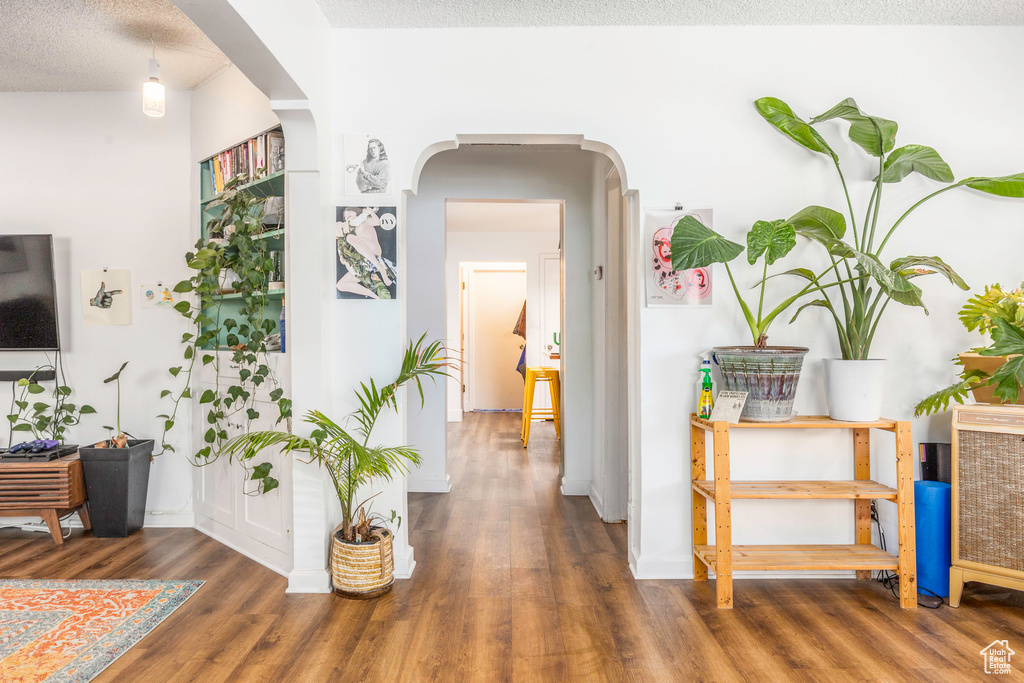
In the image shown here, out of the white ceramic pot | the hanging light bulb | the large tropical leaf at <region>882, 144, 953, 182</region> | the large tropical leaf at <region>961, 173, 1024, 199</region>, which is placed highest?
the hanging light bulb

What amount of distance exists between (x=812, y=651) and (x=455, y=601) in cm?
137

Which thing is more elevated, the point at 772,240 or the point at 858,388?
the point at 772,240

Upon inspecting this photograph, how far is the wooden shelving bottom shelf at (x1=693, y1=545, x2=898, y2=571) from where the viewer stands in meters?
2.43

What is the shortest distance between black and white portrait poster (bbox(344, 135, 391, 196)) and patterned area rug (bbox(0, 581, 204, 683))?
197 cm

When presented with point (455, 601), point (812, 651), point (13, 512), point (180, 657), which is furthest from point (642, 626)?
point (13, 512)

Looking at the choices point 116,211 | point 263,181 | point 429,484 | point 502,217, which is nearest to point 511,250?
point 502,217

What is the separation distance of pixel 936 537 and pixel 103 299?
14.9 ft

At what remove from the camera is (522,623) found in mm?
2311

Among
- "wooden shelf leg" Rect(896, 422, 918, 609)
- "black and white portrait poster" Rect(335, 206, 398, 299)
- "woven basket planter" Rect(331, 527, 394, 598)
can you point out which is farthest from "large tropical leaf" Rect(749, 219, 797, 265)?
"woven basket planter" Rect(331, 527, 394, 598)

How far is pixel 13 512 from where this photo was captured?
3256 mm

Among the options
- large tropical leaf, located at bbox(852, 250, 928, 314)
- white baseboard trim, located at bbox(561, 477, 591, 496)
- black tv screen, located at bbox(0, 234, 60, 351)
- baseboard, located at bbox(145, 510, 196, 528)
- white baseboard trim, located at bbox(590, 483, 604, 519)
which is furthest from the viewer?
white baseboard trim, located at bbox(561, 477, 591, 496)

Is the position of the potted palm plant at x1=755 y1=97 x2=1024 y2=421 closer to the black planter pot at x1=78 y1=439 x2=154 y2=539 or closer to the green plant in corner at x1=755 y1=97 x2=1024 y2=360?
the green plant in corner at x1=755 y1=97 x2=1024 y2=360

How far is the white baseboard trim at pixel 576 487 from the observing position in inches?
167

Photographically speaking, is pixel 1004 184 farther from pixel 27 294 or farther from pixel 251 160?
pixel 27 294
